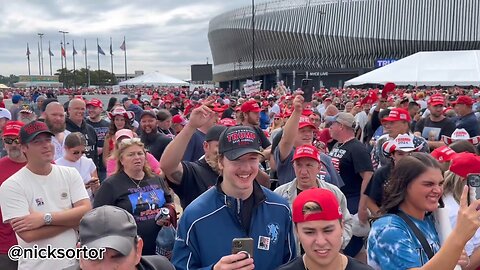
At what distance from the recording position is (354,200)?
18.6ft

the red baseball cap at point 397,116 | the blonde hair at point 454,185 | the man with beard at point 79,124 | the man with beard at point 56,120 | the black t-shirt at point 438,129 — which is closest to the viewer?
the blonde hair at point 454,185

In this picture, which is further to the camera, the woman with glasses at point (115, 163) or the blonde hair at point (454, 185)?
the woman with glasses at point (115, 163)

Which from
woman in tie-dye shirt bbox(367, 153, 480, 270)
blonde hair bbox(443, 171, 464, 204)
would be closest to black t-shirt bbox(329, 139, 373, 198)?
blonde hair bbox(443, 171, 464, 204)

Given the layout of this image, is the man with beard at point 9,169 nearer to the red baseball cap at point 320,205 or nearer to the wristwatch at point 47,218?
the wristwatch at point 47,218

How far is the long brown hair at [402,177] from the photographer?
293 centimetres

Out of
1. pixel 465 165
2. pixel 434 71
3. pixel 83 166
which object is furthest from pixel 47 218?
pixel 434 71

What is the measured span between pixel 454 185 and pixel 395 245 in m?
1.23

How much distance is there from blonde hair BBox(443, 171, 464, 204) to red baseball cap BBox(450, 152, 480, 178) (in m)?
0.10

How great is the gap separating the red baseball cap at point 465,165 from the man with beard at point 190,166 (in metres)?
1.83

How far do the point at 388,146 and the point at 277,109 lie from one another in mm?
9640

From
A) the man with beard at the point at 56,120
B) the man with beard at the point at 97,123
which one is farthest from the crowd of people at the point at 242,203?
the man with beard at the point at 97,123

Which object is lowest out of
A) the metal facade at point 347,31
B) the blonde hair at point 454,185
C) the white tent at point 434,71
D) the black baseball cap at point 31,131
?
the blonde hair at point 454,185

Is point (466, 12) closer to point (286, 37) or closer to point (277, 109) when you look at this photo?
point (286, 37)

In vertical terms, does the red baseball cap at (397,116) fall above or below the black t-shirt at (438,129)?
above
